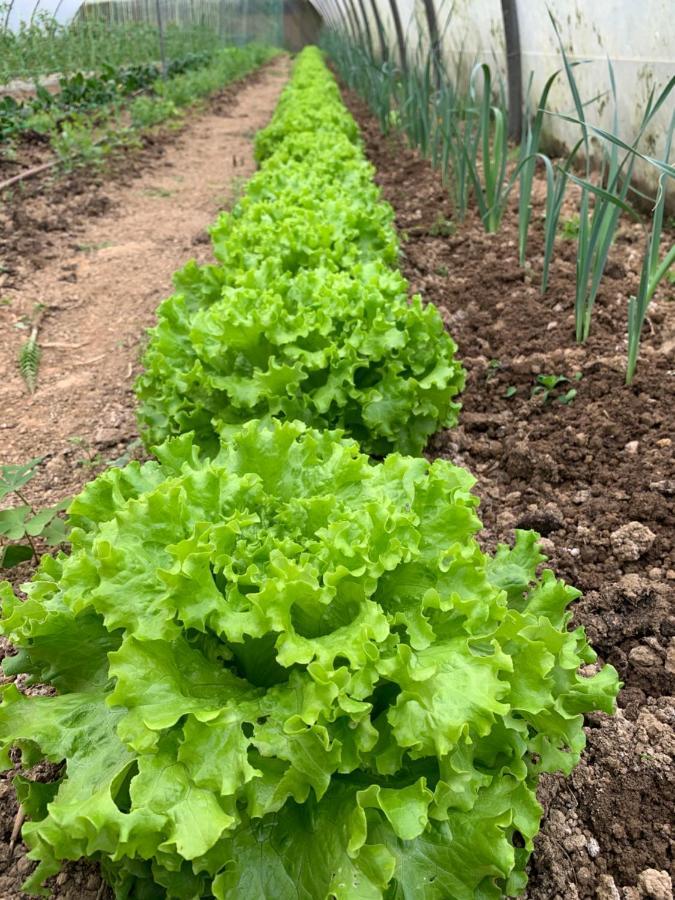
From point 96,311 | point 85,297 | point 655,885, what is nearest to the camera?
point 655,885

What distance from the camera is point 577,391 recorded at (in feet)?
12.6

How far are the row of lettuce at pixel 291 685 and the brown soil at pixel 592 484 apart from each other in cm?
25

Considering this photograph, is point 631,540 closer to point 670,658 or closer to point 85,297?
point 670,658

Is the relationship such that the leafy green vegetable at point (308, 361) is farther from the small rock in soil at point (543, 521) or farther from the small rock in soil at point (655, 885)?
the small rock in soil at point (655, 885)

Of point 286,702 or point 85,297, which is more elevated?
point 286,702

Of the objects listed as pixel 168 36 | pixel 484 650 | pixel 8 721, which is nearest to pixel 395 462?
pixel 484 650

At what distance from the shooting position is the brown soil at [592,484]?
204 centimetres

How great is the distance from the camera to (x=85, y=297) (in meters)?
5.83

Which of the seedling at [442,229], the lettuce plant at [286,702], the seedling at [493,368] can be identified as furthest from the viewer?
the seedling at [442,229]

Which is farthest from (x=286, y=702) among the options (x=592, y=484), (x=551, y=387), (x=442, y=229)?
(x=442, y=229)

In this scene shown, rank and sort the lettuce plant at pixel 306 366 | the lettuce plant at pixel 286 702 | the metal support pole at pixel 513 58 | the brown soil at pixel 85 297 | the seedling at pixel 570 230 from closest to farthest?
1. the lettuce plant at pixel 286 702
2. the lettuce plant at pixel 306 366
3. the brown soil at pixel 85 297
4. the seedling at pixel 570 230
5. the metal support pole at pixel 513 58

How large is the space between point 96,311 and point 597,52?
4.70 meters

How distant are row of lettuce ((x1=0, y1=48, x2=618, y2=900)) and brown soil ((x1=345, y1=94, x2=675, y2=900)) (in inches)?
9.9

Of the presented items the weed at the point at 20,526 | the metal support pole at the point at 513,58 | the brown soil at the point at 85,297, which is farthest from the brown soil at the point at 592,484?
the metal support pole at the point at 513,58
